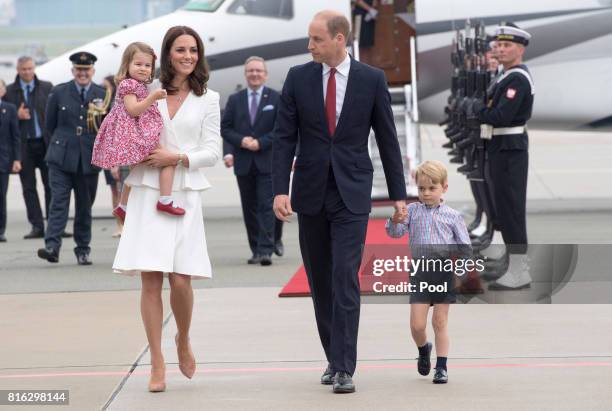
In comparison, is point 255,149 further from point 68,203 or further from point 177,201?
point 177,201

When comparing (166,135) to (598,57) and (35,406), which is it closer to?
(35,406)

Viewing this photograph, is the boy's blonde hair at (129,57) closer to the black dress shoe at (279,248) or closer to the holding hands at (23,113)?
the black dress shoe at (279,248)

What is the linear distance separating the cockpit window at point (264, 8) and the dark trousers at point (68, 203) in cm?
495

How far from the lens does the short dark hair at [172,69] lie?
6602 millimetres

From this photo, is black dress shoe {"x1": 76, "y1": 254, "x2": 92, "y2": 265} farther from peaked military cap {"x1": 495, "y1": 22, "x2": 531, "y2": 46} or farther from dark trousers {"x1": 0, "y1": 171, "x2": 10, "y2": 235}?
peaked military cap {"x1": 495, "y1": 22, "x2": 531, "y2": 46}

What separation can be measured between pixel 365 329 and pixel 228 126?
13.8ft

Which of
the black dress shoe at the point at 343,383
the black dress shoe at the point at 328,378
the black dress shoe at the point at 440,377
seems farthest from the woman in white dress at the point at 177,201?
the black dress shoe at the point at 440,377

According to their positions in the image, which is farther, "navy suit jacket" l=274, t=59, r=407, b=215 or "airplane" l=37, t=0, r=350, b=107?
"airplane" l=37, t=0, r=350, b=107

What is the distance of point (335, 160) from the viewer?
21.2ft

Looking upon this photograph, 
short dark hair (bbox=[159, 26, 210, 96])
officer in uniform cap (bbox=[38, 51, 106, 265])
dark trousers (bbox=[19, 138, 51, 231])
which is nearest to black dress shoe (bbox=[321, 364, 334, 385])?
short dark hair (bbox=[159, 26, 210, 96])

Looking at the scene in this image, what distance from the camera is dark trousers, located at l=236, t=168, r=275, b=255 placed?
38.3 feet

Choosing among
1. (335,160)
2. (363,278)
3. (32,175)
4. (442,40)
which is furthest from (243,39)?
(335,160)

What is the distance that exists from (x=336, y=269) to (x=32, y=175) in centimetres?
876

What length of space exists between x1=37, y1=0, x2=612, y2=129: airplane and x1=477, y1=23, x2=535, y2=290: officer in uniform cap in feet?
21.1
